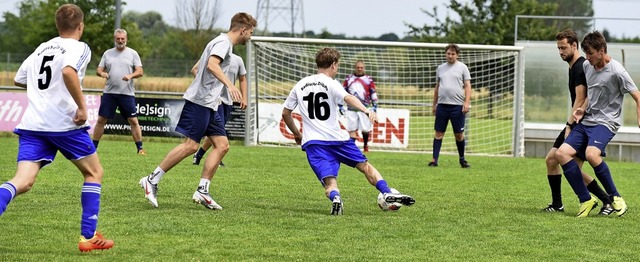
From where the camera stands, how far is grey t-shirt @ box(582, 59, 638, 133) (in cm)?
980

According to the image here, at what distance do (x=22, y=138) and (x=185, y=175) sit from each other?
6.10 m

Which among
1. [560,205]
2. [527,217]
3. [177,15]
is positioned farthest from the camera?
[177,15]

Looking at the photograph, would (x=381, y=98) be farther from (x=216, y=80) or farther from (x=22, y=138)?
(x=22, y=138)

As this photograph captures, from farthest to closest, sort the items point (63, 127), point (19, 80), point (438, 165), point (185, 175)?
point (438, 165)
point (185, 175)
point (19, 80)
point (63, 127)

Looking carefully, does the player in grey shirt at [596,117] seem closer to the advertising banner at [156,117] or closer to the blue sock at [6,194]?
the blue sock at [6,194]

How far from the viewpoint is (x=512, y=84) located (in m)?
21.2

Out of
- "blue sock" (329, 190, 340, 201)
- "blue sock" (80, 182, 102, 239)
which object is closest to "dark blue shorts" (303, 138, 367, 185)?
"blue sock" (329, 190, 340, 201)

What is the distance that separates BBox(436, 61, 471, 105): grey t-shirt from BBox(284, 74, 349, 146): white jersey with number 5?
648 centimetres

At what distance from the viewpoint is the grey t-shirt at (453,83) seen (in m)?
16.1

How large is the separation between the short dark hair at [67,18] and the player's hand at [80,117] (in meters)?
0.56

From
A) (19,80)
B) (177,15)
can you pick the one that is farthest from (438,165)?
(177,15)

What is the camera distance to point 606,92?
9.91 m

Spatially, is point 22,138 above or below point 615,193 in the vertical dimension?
above

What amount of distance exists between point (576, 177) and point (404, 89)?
12.1 metres
